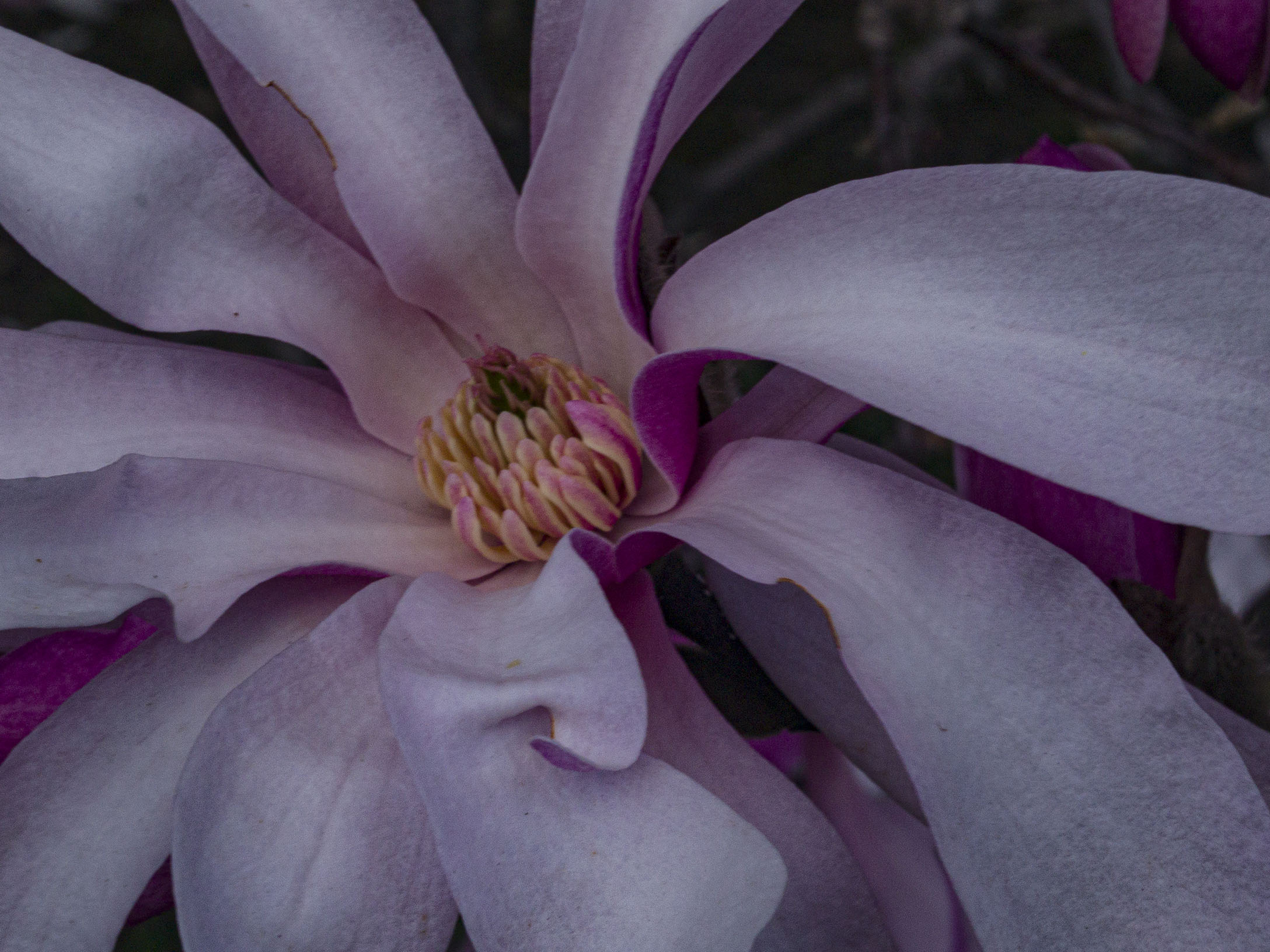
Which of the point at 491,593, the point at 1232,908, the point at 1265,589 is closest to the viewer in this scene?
the point at 1232,908

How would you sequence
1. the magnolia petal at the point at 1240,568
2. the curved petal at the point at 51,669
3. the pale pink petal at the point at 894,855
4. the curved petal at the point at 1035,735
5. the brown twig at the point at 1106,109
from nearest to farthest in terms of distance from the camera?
the curved petal at the point at 1035,735
the curved petal at the point at 51,669
the pale pink petal at the point at 894,855
the magnolia petal at the point at 1240,568
the brown twig at the point at 1106,109

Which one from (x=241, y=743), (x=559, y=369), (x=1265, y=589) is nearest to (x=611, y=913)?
(x=241, y=743)

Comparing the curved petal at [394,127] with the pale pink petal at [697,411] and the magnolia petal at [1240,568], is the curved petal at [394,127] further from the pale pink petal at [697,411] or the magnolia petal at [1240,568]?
the magnolia petal at [1240,568]

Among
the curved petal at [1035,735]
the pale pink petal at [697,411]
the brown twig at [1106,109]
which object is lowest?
the brown twig at [1106,109]

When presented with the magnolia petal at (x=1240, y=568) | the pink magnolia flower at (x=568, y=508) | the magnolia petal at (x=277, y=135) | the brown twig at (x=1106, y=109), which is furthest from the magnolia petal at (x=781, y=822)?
the brown twig at (x=1106, y=109)

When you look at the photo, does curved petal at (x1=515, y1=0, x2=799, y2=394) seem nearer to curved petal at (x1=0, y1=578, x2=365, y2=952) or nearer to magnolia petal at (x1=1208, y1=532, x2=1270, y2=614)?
curved petal at (x1=0, y1=578, x2=365, y2=952)

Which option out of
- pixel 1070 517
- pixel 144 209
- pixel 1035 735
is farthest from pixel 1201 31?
pixel 144 209

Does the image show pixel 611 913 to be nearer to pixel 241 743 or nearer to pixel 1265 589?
pixel 241 743
